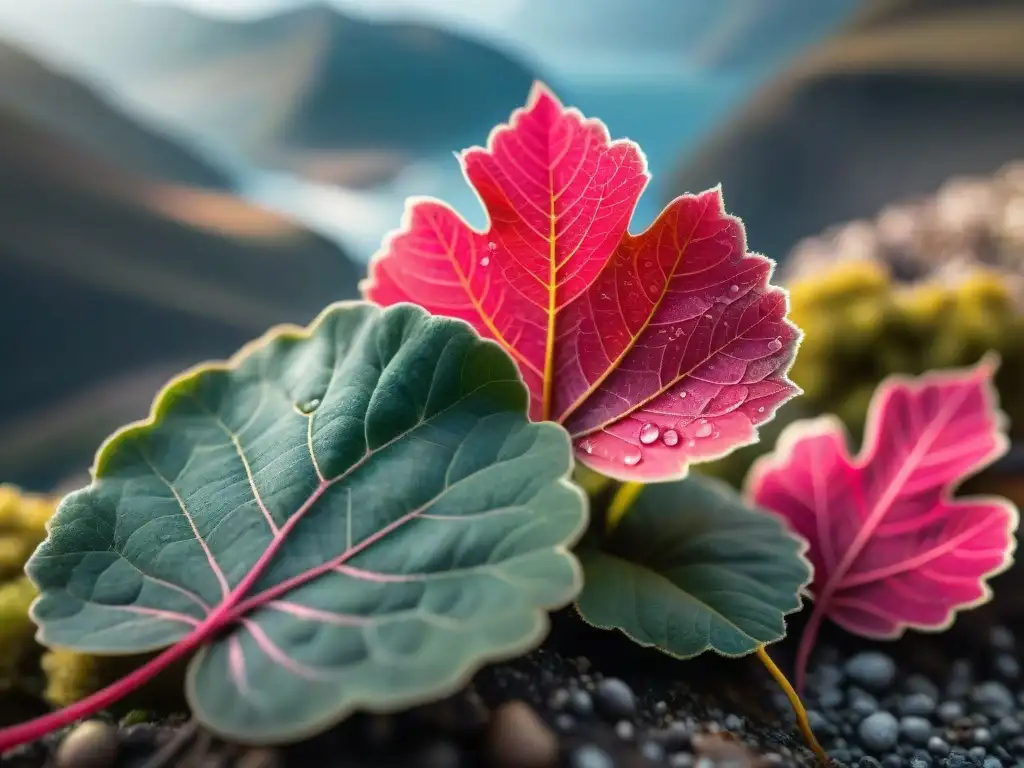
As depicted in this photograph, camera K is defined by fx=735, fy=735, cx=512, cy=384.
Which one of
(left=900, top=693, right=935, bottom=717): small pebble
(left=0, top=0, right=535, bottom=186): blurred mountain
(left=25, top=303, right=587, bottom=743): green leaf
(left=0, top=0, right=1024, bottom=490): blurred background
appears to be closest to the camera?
(left=25, top=303, right=587, bottom=743): green leaf

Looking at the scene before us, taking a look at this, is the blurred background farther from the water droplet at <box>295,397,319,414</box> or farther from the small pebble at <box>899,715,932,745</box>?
the small pebble at <box>899,715,932,745</box>

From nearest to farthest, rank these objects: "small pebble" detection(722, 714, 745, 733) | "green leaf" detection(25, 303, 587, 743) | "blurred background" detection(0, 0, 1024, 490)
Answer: "green leaf" detection(25, 303, 587, 743) < "small pebble" detection(722, 714, 745, 733) < "blurred background" detection(0, 0, 1024, 490)

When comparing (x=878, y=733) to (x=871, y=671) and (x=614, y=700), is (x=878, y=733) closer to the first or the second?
(x=871, y=671)

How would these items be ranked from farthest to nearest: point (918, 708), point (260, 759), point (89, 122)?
point (89, 122), point (918, 708), point (260, 759)

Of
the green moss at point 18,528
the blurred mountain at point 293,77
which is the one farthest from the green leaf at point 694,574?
the blurred mountain at point 293,77

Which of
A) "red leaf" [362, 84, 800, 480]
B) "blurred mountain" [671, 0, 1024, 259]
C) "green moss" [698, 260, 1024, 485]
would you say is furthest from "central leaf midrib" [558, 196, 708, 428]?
"blurred mountain" [671, 0, 1024, 259]

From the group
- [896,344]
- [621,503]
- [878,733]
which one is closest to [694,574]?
[621,503]

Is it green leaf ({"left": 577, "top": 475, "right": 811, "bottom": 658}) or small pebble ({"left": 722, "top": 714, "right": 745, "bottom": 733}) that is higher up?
green leaf ({"left": 577, "top": 475, "right": 811, "bottom": 658})

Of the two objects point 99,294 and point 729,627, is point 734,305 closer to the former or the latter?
point 729,627
